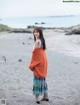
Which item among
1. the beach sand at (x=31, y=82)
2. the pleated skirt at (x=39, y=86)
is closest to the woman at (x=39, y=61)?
the pleated skirt at (x=39, y=86)

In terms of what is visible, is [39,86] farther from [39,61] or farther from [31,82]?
[31,82]

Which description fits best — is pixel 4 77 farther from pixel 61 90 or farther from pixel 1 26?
pixel 1 26

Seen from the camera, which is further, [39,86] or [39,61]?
[39,86]

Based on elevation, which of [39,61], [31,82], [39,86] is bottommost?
[31,82]

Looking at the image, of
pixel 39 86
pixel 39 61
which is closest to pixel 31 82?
pixel 39 86

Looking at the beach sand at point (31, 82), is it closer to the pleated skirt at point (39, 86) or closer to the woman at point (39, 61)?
the pleated skirt at point (39, 86)

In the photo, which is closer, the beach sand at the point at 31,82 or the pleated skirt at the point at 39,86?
the pleated skirt at the point at 39,86

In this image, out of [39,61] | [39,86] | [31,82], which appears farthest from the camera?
[31,82]

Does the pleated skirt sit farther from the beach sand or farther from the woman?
the beach sand

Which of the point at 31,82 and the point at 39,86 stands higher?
the point at 39,86

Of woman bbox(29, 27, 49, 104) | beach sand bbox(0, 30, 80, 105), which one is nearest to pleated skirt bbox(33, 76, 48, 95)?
woman bbox(29, 27, 49, 104)

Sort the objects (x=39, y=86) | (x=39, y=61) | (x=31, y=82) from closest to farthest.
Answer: (x=39, y=61) < (x=39, y=86) < (x=31, y=82)

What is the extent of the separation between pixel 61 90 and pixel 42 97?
66.8 inches

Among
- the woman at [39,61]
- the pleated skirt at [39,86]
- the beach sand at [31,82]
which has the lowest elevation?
the beach sand at [31,82]
